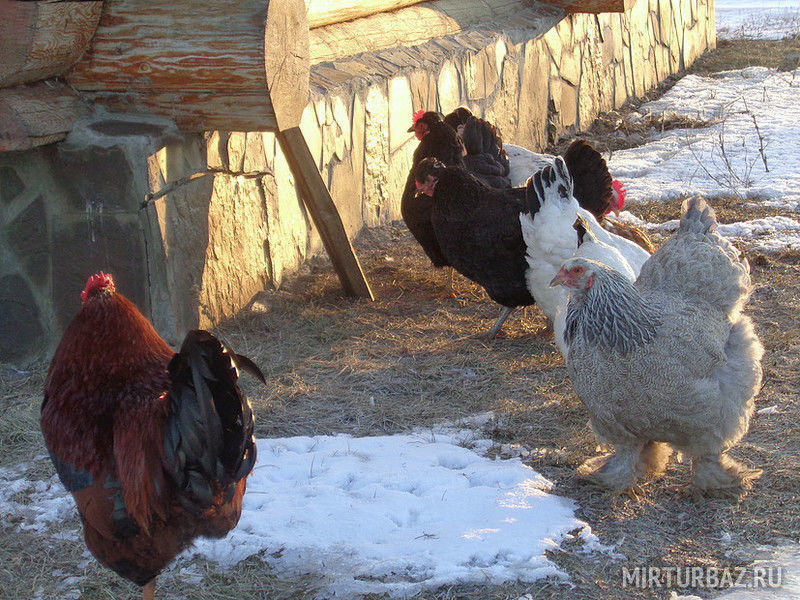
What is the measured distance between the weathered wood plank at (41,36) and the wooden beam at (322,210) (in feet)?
4.45

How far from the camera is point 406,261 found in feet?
22.8

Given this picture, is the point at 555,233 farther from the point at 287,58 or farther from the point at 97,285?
the point at 97,285

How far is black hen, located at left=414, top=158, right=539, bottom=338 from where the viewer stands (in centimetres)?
544

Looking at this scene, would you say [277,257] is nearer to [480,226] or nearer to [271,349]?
[271,349]

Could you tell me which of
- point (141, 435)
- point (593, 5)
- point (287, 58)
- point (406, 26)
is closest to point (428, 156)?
point (287, 58)

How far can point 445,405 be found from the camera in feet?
15.6

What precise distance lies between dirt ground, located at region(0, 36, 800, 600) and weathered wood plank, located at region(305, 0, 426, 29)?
70.9 inches

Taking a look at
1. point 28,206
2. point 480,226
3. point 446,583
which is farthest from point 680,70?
point 446,583

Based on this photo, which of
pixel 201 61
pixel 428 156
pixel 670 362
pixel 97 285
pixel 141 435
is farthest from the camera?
pixel 428 156

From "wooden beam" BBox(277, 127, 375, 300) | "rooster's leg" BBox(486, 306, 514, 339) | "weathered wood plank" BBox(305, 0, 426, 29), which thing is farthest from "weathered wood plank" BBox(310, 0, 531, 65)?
"rooster's leg" BBox(486, 306, 514, 339)

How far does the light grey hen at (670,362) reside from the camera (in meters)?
3.54

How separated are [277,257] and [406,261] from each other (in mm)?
1332

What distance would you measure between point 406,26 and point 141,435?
6139 millimetres

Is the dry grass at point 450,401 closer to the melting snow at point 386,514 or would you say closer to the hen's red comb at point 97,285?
the melting snow at point 386,514
